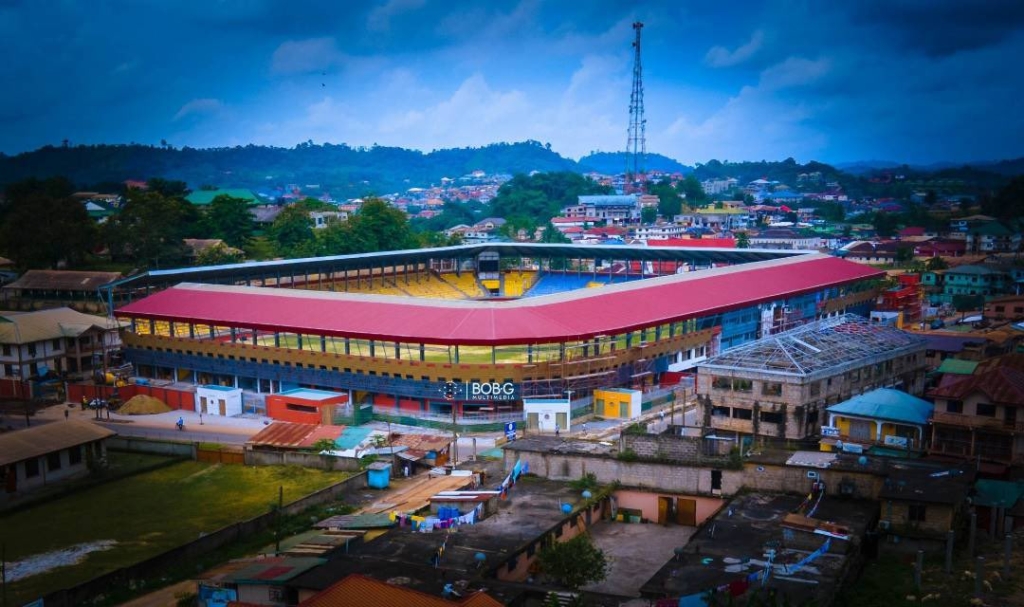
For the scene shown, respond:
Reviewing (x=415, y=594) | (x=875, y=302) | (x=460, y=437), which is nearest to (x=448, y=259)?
(x=875, y=302)

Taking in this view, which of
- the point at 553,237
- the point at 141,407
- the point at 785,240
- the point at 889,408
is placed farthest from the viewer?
the point at 553,237

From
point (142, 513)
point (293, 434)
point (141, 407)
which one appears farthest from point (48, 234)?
point (142, 513)

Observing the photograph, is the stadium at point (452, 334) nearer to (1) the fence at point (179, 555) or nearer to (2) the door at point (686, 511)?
(1) the fence at point (179, 555)

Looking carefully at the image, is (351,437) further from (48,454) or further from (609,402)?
(609,402)

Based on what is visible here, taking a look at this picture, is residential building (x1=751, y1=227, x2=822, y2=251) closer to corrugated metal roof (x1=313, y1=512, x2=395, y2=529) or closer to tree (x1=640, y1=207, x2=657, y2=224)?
tree (x1=640, y1=207, x2=657, y2=224)

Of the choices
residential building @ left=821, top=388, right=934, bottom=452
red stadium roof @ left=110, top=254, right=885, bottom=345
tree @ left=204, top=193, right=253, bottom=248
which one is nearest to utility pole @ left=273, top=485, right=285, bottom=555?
red stadium roof @ left=110, top=254, right=885, bottom=345

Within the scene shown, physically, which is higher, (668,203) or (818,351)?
(668,203)
